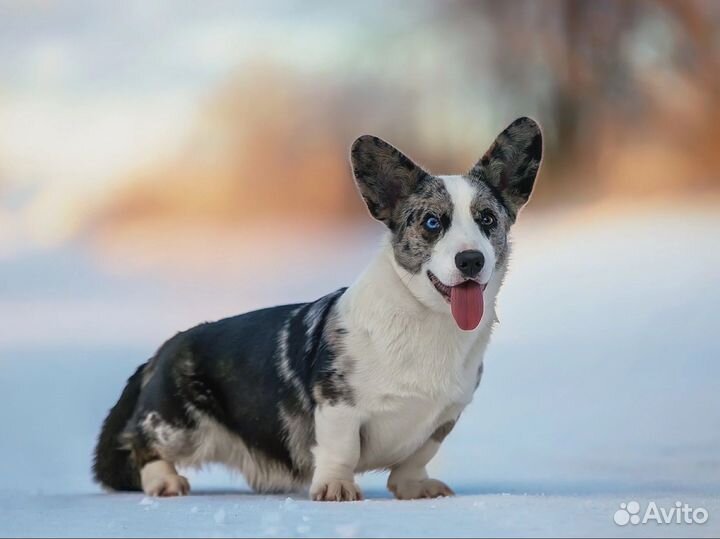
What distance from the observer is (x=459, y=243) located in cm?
441

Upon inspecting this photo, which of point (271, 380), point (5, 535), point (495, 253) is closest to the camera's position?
point (5, 535)

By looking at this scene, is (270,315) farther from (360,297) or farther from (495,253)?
(495,253)

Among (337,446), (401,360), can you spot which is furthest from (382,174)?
(337,446)

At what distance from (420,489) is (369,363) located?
0.56m

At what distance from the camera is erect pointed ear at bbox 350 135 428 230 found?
4742 mm

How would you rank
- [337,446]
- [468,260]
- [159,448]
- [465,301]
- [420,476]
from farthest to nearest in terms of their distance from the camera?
[159,448] → [420,476] → [337,446] → [465,301] → [468,260]

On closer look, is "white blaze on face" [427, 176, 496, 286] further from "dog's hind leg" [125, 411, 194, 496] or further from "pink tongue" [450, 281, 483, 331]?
"dog's hind leg" [125, 411, 194, 496]

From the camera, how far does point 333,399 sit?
15.1 feet

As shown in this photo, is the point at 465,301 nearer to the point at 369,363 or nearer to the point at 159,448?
the point at 369,363

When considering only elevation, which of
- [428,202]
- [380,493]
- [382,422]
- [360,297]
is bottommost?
[380,493]

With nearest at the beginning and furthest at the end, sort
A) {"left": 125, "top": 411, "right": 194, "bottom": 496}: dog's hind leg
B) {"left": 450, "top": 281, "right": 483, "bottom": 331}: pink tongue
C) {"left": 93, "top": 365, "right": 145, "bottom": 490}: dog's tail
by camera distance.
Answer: {"left": 450, "top": 281, "right": 483, "bottom": 331}: pink tongue < {"left": 125, "top": 411, "right": 194, "bottom": 496}: dog's hind leg < {"left": 93, "top": 365, "right": 145, "bottom": 490}: dog's tail

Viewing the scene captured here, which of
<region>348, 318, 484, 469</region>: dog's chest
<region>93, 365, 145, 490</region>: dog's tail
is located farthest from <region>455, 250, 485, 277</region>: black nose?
<region>93, 365, 145, 490</region>: dog's tail

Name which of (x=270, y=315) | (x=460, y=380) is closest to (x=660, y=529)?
(x=460, y=380)

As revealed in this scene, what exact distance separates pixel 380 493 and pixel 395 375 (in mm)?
875
